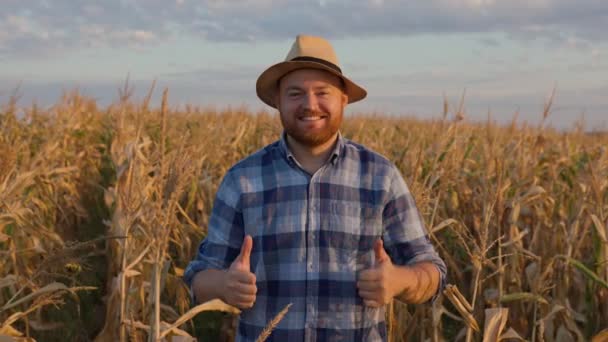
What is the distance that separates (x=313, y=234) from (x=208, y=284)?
1.28ft

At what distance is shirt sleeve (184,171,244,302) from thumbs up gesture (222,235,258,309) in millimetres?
318

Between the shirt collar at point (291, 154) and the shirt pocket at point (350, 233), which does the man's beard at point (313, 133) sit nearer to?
the shirt collar at point (291, 154)

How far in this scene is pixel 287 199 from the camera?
2406mm

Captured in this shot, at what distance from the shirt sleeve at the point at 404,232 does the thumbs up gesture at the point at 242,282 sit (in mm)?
600

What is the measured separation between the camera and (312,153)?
2.45 m

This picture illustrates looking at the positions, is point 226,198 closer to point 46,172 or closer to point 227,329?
point 227,329

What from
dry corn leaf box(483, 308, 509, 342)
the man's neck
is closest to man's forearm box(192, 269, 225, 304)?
the man's neck

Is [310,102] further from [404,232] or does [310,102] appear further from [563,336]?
[563,336]

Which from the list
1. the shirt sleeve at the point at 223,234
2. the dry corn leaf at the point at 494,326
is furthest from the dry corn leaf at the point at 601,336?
the shirt sleeve at the point at 223,234

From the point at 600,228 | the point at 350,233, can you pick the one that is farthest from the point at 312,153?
the point at 600,228

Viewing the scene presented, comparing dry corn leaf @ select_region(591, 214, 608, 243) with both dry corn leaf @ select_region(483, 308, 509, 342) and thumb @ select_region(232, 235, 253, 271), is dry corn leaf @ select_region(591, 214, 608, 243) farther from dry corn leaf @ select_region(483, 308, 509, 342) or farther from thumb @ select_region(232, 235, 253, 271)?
thumb @ select_region(232, 235, 253, 271)

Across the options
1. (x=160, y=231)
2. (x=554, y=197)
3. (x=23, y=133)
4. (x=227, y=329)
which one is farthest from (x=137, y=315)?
(x=23, y=133)

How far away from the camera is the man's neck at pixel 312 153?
2.45 m

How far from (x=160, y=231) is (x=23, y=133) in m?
5.94
